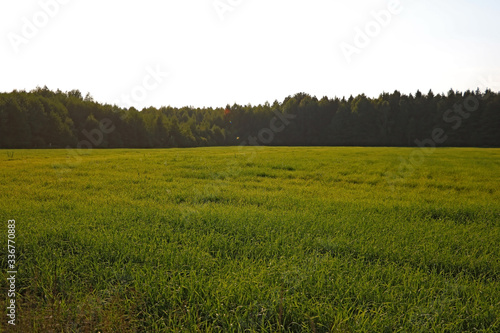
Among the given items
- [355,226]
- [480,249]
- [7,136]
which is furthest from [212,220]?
[7,136]

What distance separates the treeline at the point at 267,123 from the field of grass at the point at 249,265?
2301 inches

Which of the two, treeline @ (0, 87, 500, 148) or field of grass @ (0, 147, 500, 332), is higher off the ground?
treeline @ (0, 87, 500, 148)

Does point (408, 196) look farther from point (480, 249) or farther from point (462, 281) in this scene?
point (462, 281)

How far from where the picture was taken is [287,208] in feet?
21.2

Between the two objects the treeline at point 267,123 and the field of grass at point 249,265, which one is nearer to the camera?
the field of grass at point 249,265

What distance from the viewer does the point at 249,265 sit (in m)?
3.51

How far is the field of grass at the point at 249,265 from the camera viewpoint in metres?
2.61

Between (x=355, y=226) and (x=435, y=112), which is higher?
(x=435, y=112)

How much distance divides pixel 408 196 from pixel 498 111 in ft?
301

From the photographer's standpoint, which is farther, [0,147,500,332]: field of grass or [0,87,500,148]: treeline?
[0,87,500,148]: treeline

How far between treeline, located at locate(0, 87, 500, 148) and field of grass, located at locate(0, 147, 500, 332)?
5844 cm

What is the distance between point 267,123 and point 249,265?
10472 cm

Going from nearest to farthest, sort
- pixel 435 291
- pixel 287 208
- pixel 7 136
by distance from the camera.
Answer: pixel 435 291
pixel 287 208
pixel 7 136

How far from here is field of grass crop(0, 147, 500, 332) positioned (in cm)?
261
